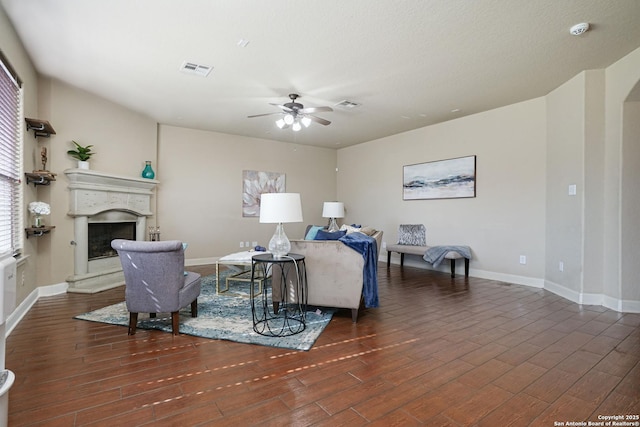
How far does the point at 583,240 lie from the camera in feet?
12.6

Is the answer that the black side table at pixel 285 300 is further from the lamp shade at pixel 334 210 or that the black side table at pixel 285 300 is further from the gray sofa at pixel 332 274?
the lamp shade at pixel 334 210

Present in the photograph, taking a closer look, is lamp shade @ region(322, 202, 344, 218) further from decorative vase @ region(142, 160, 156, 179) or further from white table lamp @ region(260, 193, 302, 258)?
white table lamp @ region(260, 193, 302, 258)

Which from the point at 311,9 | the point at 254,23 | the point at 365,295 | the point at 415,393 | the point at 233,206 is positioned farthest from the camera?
the point at 233,206

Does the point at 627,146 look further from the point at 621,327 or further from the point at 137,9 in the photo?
the point at 137,9

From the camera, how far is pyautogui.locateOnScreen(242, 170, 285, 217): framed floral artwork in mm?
6961

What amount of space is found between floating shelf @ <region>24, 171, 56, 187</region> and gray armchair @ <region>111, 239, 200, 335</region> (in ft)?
6.02

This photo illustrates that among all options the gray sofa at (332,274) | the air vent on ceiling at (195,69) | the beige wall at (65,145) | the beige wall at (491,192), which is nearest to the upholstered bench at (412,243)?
the beige wall at (491,192)

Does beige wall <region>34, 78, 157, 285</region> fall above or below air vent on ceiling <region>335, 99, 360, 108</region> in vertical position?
below

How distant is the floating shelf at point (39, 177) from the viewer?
3.61 metres

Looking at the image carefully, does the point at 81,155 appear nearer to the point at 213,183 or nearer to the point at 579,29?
the point at 213,183

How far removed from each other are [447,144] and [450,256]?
2048mm

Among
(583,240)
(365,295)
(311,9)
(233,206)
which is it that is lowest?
(365,295)

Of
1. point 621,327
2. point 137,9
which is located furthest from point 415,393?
point 137,9

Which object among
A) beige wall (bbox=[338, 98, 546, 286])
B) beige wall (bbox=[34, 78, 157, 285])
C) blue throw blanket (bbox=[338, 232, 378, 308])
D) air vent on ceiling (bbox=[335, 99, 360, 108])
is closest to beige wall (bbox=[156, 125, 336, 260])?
beige wall (bbox=[34, 78, 157, 285])
